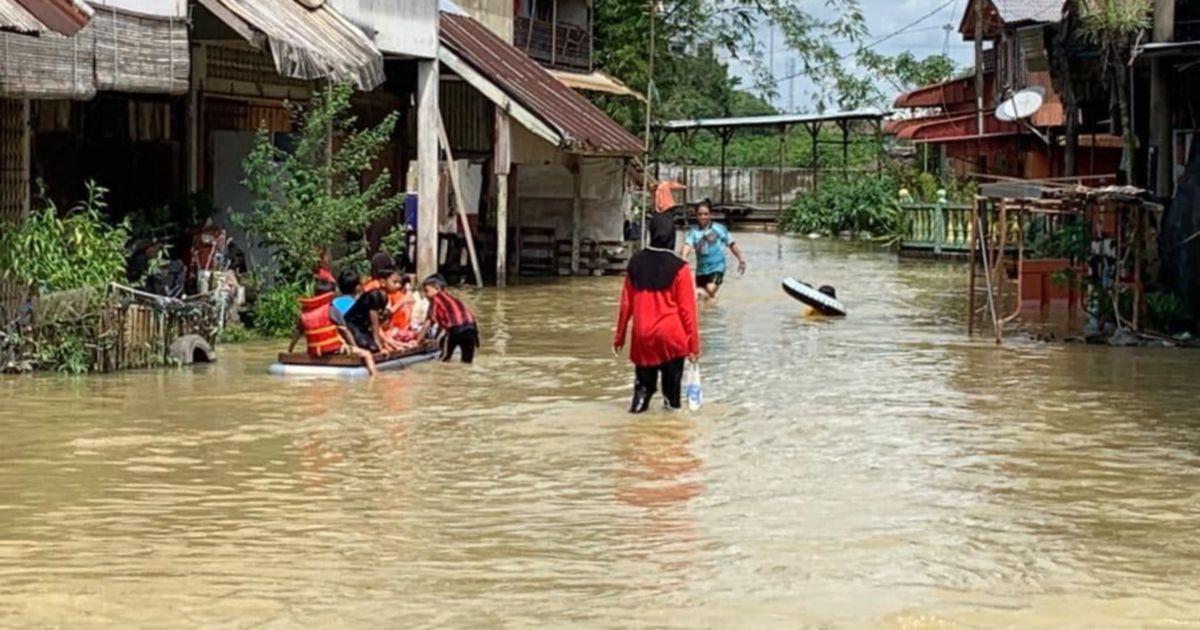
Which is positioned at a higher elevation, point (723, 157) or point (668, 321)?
point (723, 157)

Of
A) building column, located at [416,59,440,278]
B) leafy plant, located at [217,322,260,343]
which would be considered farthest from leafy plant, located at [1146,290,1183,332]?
building column, located at [416,59,440,278]

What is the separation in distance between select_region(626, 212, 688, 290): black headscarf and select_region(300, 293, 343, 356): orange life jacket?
3.35 meters

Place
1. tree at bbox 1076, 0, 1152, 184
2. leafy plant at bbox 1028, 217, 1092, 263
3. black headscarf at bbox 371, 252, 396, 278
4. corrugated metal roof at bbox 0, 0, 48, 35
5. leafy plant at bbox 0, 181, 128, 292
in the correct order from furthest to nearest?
leafy plant at bbox 1028, 217, 1092, 263
tree at bbox 1076, 0, 1152, 184
black headscarf at bbox 371, 252, 396, 278
leafy plant at bbox 0, 181, 128, 292
corrugated metal roof at bbox 0, 0, 48, 35

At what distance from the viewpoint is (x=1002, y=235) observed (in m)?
18.6

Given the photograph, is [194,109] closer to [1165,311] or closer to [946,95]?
[1165,311]

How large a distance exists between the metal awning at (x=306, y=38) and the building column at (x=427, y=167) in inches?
139

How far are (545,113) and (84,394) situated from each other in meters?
13.6

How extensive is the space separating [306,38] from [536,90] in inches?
419

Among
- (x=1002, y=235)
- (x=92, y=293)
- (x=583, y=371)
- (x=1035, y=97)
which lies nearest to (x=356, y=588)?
(x=92, y=293)

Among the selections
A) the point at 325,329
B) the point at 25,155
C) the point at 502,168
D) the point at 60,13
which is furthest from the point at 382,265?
the point at 502,168

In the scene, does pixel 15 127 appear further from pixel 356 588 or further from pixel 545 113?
pixel 545 113

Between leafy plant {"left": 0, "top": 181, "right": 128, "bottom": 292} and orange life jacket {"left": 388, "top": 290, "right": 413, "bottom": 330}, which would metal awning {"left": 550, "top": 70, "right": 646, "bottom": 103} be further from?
leafy plant {"left": 0, "top": 181, "right": 128, "bottom": 292}

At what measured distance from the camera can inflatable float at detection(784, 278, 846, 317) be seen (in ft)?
75.2

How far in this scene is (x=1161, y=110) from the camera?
65.1 ft
